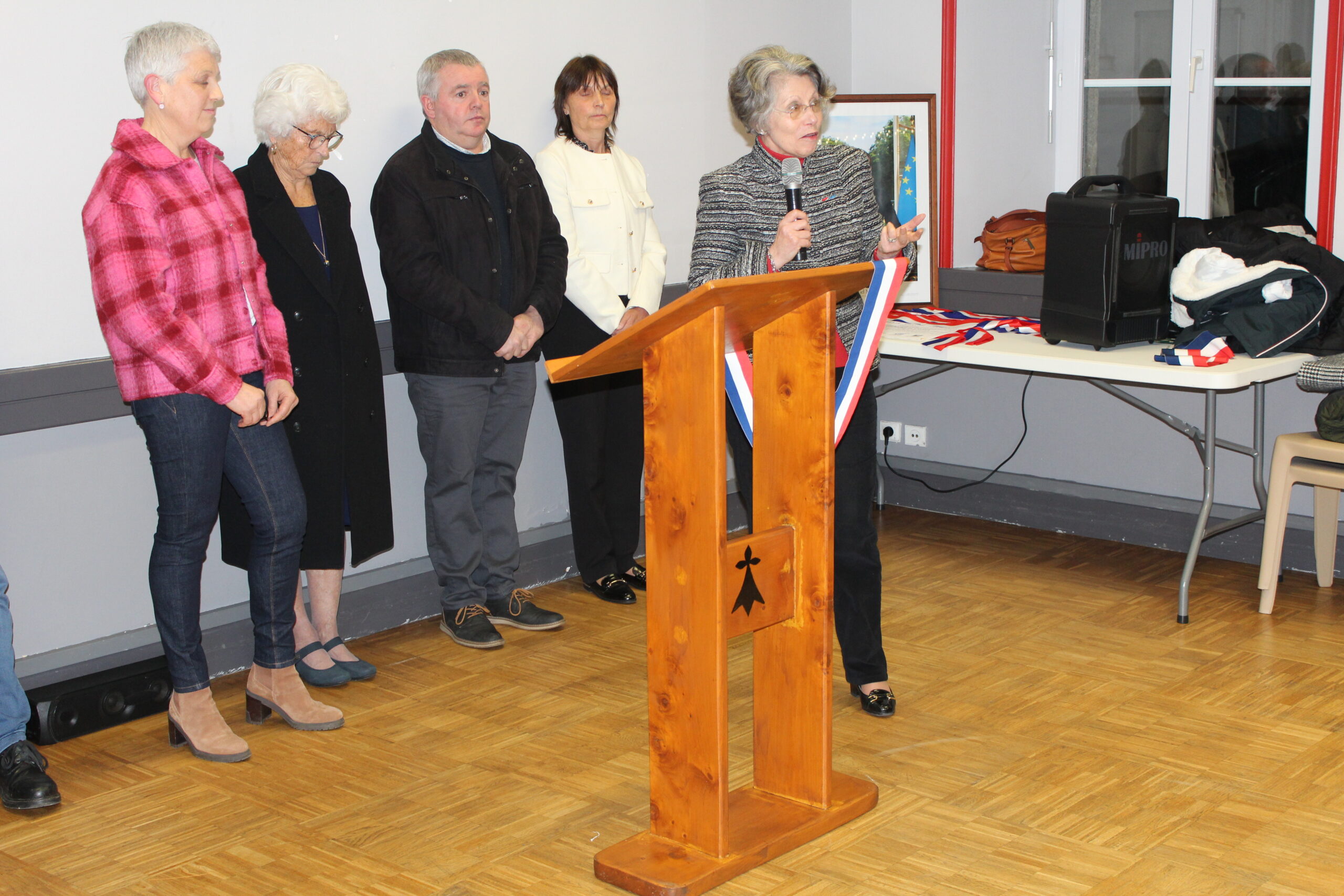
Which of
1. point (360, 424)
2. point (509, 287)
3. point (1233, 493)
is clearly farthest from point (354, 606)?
point (1233, 493)

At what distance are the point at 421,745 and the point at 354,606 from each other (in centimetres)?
92

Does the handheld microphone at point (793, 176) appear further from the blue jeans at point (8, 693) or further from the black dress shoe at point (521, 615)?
the blue jeans at point (8, 693)

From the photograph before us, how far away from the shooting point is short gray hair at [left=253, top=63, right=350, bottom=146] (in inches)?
129

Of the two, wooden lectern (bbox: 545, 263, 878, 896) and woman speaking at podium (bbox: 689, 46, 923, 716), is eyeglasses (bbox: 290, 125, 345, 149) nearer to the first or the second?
woman speaking at podium (bbox: 689, 46, 923, 716)

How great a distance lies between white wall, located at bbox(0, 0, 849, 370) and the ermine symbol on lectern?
1938 mm

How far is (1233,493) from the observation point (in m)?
4.62

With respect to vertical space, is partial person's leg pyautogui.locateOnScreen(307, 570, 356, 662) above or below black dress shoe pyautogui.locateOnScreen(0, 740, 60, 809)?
above

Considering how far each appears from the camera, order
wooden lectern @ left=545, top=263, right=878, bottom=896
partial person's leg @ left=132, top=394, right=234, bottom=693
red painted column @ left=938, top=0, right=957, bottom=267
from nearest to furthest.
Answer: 1. wooden lectern @ left=545, top=263, right=878, bottom=896
2. partial person's leg @ left=132, top=394, right=234, bottom=693
3. red painted column @ left=938, top=0, right=957, bottom=267

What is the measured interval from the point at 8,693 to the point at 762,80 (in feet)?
6.93

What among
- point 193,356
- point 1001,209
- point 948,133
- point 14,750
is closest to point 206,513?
point 193,356

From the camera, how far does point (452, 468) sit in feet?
12.8

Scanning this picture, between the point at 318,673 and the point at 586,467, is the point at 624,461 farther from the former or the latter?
the point at 318,673

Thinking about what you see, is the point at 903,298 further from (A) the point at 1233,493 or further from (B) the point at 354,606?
(B) the point at 354,606

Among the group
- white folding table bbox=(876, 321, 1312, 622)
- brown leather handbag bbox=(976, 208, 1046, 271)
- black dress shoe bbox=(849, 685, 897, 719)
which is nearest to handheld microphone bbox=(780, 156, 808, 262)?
white folding table bbox=(876, 321, 1312, 622)
